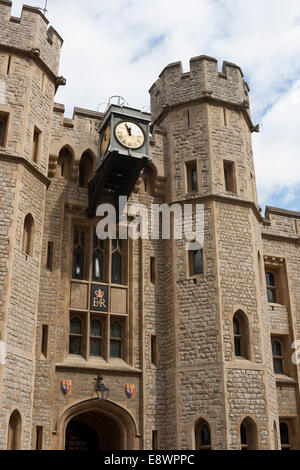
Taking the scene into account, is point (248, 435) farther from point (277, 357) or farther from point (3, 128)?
point (3, 128)

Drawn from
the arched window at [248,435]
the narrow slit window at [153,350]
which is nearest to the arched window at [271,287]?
the narrow slit window at [153,350]

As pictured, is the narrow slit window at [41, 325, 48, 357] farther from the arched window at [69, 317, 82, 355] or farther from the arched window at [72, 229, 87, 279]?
the arched window at [72, 229, 87, 279]

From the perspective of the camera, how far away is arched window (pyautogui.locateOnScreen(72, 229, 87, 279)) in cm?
1648

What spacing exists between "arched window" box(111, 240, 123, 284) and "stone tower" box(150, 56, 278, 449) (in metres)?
1.55

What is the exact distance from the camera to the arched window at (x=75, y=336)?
51.5 ft

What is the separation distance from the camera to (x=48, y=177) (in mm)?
16781

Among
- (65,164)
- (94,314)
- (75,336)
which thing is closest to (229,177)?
(65,164)

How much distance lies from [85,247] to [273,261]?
6997 millimetres

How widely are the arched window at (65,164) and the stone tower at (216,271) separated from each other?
3088mm

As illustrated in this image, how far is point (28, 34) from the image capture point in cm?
1648

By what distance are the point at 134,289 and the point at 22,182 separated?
4454mm

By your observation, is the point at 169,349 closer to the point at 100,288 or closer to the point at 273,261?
the point at 100,288

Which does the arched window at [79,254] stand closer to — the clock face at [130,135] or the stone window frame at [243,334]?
the clock face at [130,135]
